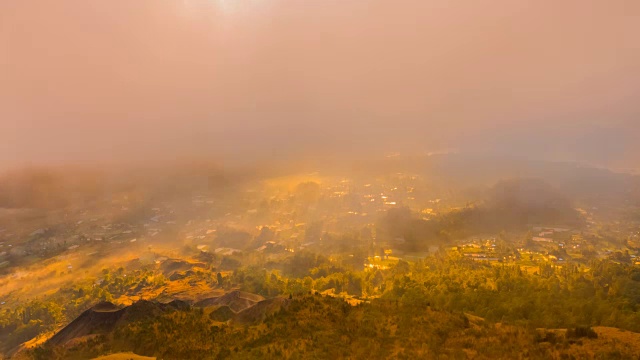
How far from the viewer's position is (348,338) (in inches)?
2035

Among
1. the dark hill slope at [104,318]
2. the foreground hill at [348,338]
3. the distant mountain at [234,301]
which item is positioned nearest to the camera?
the foreground hill at [348,338]

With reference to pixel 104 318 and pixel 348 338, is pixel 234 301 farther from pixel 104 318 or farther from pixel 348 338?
pixel 348 338

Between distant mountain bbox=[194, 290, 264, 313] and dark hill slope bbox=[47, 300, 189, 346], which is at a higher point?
dark hill slope bbox=[47, 300, 189, 346]

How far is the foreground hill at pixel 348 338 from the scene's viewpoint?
43.4 meters

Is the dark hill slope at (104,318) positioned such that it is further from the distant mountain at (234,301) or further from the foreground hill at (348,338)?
the distant mountain at (234,301)

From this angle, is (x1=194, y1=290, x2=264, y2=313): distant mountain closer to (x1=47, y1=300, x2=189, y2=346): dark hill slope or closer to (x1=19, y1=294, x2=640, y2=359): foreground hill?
(x1=47, y1=300, x2=189, y2=346): dark hill slope

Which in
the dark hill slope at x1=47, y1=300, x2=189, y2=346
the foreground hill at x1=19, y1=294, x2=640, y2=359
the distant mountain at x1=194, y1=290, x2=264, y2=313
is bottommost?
the distant mountain at x1=194, y1=290, x2=264, y2=313

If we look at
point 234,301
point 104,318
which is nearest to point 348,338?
point 234,301

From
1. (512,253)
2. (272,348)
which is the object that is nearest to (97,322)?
(272,348)

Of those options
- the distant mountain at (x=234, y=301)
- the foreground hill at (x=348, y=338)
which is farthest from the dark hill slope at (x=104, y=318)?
the distant mountain at (x=234, y=301)

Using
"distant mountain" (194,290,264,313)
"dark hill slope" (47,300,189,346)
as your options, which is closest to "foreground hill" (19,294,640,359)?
"dark hill slope" (47,300,189,346)

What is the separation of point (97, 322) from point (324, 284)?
8377 cm

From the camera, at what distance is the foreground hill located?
142 ft

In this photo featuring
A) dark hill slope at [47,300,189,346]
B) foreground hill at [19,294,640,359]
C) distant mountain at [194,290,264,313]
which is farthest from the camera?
distant mountain at [194,290,264,313]
